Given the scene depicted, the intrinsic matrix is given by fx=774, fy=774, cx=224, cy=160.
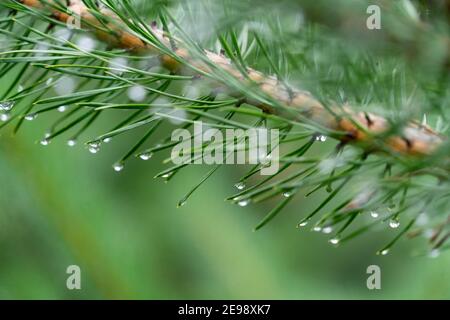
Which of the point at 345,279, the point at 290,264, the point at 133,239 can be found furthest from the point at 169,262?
the point at 345,279

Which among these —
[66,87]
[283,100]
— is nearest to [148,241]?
[66,87]

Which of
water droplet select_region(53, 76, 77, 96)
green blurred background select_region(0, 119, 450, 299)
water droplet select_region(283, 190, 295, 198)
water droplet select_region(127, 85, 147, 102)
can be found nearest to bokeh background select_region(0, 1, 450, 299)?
green blurred background select_region(0, 119, 450, 299)


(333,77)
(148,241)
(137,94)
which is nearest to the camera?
(333,77)

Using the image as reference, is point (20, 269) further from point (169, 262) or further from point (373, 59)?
point (373, 59)

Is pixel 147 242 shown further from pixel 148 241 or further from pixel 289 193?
pixel 289 193

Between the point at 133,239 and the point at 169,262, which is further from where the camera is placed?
the point at 169,262

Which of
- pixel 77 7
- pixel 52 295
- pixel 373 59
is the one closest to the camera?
pixel 373 59

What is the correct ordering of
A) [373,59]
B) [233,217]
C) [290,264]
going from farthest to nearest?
[290,264]
[233,217]
[373,59]
